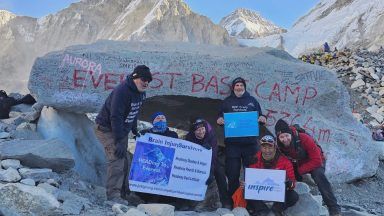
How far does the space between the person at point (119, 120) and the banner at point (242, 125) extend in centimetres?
151

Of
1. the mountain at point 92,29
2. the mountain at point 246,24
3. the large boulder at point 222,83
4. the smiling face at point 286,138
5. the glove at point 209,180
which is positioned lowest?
the glove at point 209,180

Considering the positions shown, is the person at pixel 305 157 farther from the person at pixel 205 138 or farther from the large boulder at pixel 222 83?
the large boulder at pixel 222 83

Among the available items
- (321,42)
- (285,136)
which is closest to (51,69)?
(285,136)

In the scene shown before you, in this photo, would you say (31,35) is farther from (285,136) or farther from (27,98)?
(285,136)

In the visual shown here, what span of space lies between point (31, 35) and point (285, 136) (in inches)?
1983

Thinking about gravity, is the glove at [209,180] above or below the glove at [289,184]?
below

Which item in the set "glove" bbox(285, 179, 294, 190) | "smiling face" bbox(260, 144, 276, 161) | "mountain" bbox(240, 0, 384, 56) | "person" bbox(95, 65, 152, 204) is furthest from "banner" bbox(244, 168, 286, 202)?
"mountain" bbox(240, 0, 384, 56)

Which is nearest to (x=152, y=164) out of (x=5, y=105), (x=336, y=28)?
(x=5, y=105)

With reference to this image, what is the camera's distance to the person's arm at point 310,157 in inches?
267

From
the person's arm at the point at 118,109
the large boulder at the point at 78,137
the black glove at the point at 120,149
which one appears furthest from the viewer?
the large boulder at the point at 78,137

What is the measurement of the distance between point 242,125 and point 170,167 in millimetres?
1280

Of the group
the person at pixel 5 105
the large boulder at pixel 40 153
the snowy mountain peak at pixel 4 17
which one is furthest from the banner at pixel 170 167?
the snowy mountain peak at pixel 4 17

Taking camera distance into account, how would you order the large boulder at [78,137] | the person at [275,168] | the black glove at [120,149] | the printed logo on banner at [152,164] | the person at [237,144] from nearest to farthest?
the black glove at [120,149] < the person at [275,168] < the printed logo on banner at [152,164] < the person at [237,144] < the large boulder at [78,137]

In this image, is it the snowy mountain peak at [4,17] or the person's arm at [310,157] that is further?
the snowy mountain peak at [4,17]
